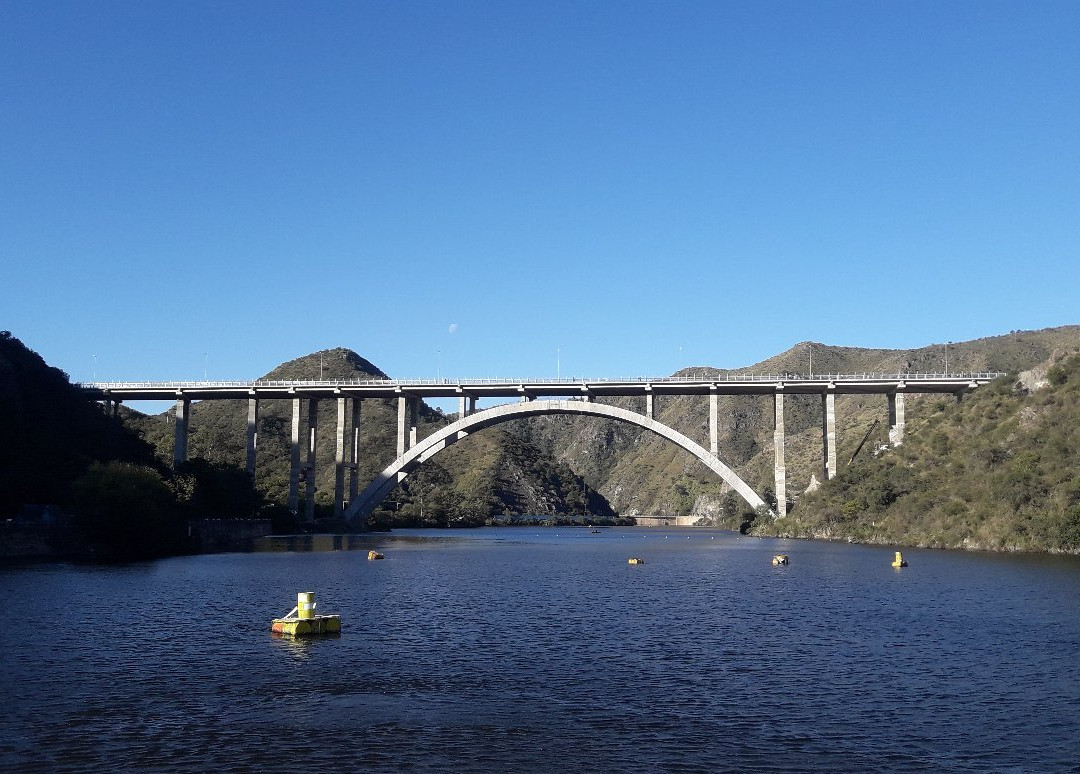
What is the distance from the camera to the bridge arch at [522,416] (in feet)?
306

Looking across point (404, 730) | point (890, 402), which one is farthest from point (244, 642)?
point (890, 402)

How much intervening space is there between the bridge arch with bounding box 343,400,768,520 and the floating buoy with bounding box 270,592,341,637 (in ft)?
210

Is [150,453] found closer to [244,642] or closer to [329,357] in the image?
[244,642]

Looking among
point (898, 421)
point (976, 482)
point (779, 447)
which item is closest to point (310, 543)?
point (779, 447)

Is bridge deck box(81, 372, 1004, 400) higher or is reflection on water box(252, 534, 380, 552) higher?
bridge deck box(81, 372, 1004, 400)

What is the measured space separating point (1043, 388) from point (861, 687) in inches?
2425

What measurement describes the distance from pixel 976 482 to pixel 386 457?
289 ft

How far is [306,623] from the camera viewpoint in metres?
27.8

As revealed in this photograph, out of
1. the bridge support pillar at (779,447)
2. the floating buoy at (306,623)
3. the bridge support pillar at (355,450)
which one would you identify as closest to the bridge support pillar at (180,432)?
the bridge support pillar at (355,450)

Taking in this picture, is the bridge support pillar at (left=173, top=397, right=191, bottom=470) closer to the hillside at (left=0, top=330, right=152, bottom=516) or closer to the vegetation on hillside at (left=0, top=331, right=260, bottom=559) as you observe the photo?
the vegetation on hillside at (left=0, top=331, right=260, bottom=559)

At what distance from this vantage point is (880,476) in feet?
263

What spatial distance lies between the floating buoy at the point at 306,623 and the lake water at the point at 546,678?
68cm

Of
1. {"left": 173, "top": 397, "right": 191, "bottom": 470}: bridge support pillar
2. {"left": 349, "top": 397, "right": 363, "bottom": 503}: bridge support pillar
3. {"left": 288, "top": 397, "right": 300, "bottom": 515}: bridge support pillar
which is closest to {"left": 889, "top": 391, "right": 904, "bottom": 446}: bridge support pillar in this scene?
{"left": 349, "top": 397, "right": 363, "bottom": 503}: bridge support pillar

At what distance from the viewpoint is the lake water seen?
16312 mm
